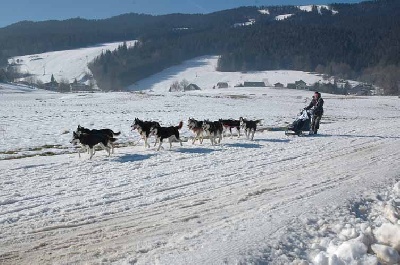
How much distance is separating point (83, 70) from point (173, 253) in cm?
18963

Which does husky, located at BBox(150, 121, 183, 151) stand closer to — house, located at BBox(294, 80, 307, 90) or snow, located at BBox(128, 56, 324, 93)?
house, located at BBox(294, 80, 307, 90)

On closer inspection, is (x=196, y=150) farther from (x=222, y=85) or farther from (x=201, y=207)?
(x=222, y=85)

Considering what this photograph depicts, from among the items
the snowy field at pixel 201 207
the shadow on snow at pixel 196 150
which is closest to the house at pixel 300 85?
the shadow on snow at pixel 196 150

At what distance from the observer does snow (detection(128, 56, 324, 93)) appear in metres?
156

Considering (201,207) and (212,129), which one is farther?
(212,129)

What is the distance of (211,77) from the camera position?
164000 millimetres

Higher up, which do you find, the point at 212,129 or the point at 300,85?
the point at 212,129

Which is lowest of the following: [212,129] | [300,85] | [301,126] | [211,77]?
[300,85]

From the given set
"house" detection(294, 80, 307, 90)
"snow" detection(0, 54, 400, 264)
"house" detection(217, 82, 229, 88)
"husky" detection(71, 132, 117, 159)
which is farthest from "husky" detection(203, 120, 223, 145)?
"house" detection(217, 82, 229, 88)

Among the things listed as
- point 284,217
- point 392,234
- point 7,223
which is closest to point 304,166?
point 284,217

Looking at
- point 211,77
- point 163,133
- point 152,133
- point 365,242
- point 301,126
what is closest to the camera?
point 365,242

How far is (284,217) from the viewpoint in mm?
7480

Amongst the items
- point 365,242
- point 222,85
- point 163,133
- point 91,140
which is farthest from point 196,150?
point 222,85

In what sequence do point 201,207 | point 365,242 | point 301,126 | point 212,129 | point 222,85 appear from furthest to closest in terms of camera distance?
point 222,85 < point 301,126 < point 212,129 < point 201,207 < point 365,242
